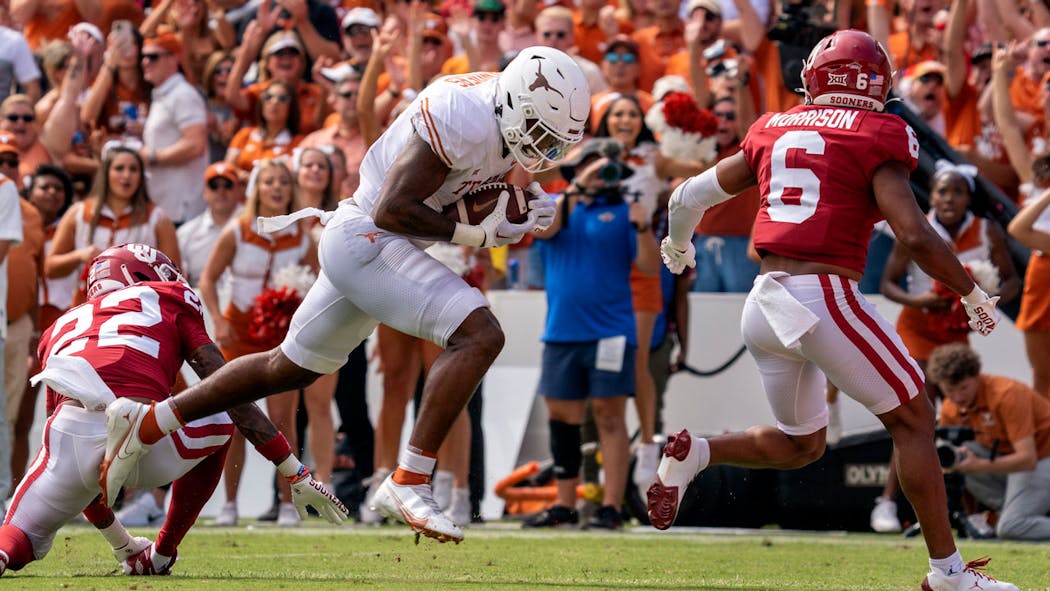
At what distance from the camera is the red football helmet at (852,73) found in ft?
20.5

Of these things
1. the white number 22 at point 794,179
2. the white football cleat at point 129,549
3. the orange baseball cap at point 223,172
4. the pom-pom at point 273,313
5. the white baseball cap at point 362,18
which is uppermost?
the white baseball cap at point 362,18

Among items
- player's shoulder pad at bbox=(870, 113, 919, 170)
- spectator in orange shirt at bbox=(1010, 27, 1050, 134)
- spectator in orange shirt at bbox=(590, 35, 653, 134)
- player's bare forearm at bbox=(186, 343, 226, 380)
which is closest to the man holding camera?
spectator in orange shirt at bbox=(1010, 27, 1050, 134)

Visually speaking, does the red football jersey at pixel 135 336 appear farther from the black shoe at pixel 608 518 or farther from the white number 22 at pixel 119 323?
the black shoe at pixel 608 518

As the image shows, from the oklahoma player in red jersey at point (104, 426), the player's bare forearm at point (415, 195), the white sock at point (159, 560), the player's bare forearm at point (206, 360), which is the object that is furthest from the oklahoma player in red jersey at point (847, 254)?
the white sock at point (159, 560)

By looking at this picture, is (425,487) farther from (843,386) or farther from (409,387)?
(409,387)

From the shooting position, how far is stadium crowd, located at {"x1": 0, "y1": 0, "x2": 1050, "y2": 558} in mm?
10203

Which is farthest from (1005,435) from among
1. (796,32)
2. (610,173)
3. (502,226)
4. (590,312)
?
(502,226)

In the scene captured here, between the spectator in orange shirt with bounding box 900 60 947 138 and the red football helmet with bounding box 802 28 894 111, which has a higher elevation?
the red football helmet with bounding box 802 28 894 111

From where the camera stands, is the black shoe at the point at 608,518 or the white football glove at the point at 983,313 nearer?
the white football glove at the point at 983,313

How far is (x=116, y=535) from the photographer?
664 centimetres

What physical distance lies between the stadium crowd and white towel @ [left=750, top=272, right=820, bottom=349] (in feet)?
11.2

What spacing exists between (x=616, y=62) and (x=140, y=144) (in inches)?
140

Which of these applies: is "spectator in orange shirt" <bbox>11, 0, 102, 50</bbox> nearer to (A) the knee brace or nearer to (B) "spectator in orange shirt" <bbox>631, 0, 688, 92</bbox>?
(B) "spectator in orange shirt" <bbox>631, 0, 688, 92</bbox>

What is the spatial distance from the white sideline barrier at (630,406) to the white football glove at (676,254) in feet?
13.7
